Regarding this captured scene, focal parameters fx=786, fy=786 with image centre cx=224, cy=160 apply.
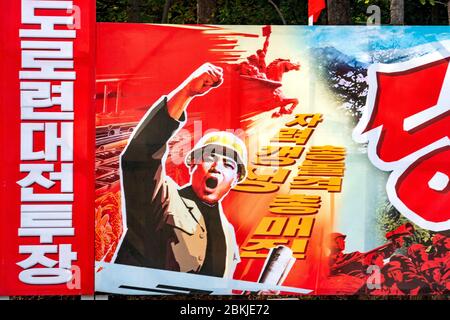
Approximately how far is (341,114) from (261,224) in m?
1.06

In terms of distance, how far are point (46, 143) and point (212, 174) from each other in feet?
4.19

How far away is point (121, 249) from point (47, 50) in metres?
1.61

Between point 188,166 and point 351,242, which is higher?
point 188,166

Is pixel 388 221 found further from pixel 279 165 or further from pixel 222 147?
pixel 222 147

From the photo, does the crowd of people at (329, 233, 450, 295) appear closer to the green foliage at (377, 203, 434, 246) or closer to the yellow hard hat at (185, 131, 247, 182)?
the green foliage at (377, 203, 434, 246)

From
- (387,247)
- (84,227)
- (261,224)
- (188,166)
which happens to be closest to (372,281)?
(387,247)

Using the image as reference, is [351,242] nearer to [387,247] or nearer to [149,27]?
[387,247]

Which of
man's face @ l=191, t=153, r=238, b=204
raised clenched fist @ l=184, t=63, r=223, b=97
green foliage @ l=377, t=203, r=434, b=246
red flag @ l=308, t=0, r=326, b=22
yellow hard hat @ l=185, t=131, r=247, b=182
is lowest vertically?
green foliage @ l=377, t=203, r=434, b=246

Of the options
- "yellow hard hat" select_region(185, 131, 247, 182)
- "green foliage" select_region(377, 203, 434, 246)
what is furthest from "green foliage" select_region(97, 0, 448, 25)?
"yellow hard hat" select_region(185, 131, 247, 182)

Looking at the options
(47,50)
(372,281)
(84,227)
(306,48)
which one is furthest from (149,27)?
(372,281)

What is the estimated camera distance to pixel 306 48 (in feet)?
20.0

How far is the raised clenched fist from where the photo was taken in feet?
19.7

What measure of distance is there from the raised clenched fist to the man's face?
50cm
